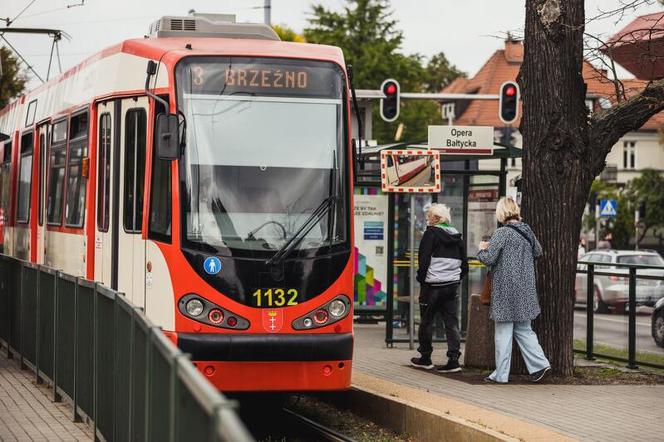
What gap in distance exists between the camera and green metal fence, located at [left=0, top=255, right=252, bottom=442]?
4.95m

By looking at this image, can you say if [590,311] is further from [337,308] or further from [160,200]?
[160,200]

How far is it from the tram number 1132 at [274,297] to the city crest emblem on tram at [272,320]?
2.2 inches

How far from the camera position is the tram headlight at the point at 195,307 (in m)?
10.8

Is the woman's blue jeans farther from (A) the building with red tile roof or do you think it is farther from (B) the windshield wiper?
(A) the building with red tile roof

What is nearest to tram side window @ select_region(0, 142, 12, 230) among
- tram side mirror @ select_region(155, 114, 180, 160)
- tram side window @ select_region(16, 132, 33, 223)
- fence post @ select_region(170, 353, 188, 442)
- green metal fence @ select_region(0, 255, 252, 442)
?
tram side window @ select_region(16, 132, 33, 223)

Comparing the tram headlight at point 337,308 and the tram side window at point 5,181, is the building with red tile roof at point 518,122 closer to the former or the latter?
the tram side window at point 5,181

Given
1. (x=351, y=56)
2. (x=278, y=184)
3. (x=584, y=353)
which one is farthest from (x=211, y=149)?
(x=351, y=56)

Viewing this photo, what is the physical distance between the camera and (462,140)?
54.4ft

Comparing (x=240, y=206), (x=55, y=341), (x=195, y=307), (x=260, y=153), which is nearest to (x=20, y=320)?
(x=55, y=341)

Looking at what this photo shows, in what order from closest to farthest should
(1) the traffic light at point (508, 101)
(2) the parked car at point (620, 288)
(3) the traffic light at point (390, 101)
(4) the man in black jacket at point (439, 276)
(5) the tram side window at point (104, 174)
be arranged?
(5) the tram side window at point (104, 174) → (4) the man in black jacket at point (439, 276) → (2) the parked car at point (620, 288) → (1) the traffic light at point (508, 101) → (3) the traffic light at point (390, 101)

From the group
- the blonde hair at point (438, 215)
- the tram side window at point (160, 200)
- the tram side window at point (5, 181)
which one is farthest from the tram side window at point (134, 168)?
the tram side window at point (5, 181)

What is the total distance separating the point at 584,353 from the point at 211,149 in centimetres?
792

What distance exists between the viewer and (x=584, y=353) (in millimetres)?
Result: 17422

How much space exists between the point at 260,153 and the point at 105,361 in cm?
272
